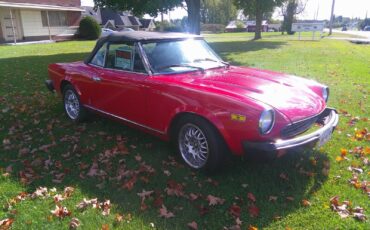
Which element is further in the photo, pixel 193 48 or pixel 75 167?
pixel 193 48

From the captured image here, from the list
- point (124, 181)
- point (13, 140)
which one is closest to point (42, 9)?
point (13, 140)

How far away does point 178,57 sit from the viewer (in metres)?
4.83

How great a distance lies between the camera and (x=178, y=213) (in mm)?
3416

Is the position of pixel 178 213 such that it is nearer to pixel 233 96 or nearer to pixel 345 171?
pixel 233 96

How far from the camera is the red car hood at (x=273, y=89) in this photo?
147 inches

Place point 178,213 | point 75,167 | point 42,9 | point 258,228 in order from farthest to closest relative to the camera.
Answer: point 42,9, point 75,167, point 178,213, point 258,228

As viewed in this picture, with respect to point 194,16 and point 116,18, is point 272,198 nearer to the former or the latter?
point 194,16

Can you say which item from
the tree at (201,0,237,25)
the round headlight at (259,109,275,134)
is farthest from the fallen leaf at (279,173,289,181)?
the tree at (201,0,237,25)

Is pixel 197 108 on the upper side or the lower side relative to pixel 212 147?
upper

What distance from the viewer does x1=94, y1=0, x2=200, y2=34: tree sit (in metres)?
16.1

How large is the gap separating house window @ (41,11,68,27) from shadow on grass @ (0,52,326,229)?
30.9m

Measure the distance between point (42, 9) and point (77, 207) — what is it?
33.2 m

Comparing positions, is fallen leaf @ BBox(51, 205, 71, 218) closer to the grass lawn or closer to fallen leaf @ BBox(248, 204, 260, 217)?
the grass lawn

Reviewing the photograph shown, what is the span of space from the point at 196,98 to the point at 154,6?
1313cm
